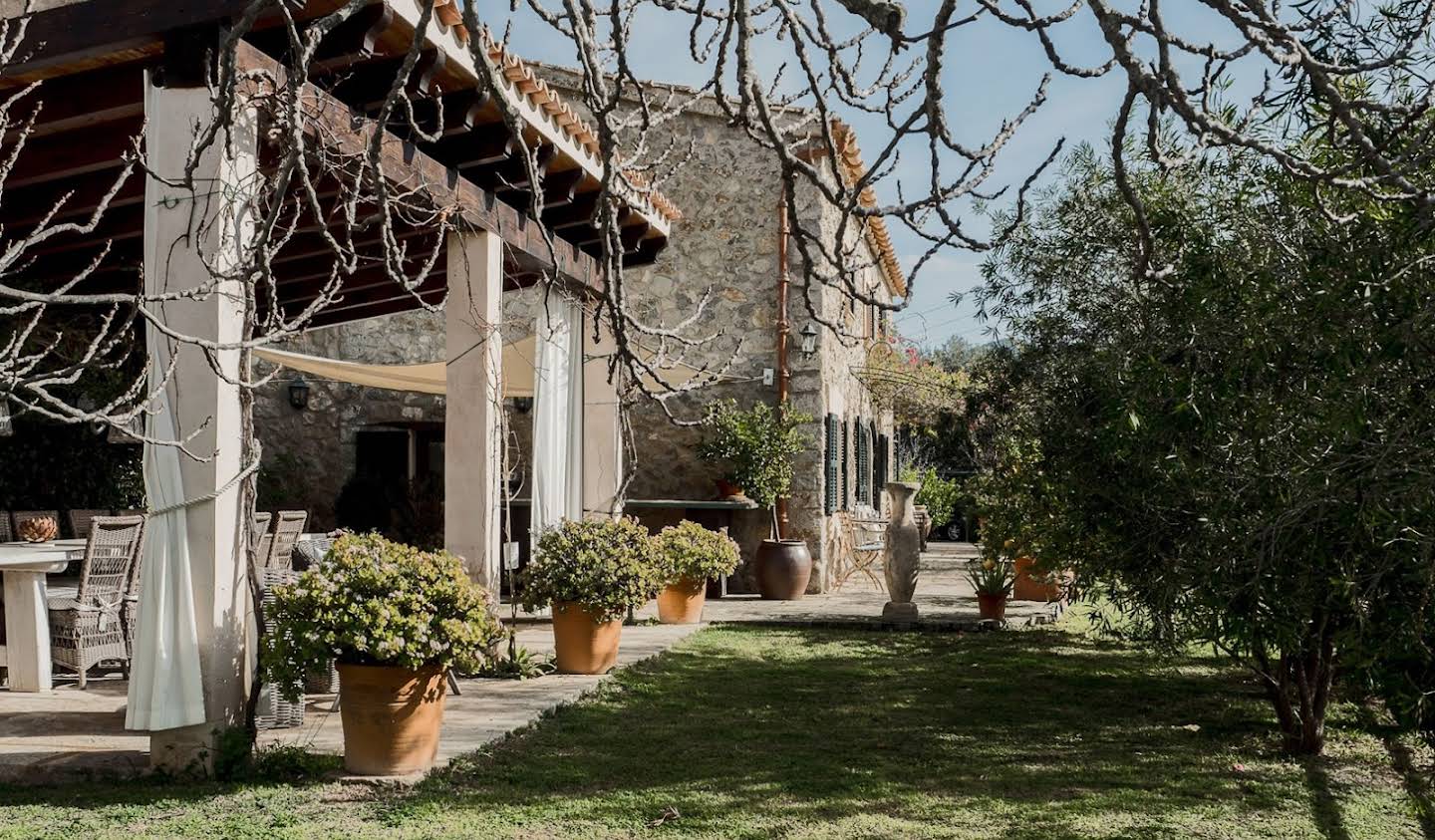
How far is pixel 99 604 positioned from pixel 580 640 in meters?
2.45

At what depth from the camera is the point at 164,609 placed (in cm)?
448

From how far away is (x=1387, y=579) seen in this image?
3941 mm

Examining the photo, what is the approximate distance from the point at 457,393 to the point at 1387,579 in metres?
4.73

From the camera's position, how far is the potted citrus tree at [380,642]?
4504 millimetres

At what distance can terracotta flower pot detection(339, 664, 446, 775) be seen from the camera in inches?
180

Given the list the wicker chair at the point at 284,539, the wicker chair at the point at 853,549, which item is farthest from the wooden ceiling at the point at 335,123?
the wicker chair at the point at 853,549

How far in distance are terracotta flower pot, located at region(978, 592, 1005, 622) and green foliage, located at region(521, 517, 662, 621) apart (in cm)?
386

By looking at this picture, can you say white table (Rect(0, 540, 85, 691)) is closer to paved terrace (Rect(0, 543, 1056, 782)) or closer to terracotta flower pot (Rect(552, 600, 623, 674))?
paved terrace (Rect(0, 543, 1056, 782))

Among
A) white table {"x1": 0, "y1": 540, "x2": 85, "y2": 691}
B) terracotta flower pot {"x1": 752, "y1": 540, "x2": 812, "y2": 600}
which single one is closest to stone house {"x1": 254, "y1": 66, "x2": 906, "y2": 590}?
terracotta flower pot {"x1": 752, "y1": 540, "x2": 812, "y2": 600}

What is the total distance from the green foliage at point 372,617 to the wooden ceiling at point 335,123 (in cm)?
105

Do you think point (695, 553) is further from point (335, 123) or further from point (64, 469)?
point (64, 469)

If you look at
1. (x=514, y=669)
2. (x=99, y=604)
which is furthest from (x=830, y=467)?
(x=99, y=604)

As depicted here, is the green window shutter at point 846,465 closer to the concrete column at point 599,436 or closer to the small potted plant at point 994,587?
the small potted plant at point 994,587

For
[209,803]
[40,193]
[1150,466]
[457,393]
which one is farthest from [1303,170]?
[40,193]
